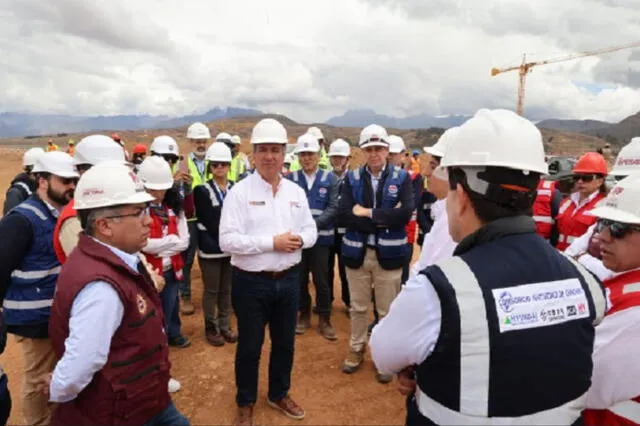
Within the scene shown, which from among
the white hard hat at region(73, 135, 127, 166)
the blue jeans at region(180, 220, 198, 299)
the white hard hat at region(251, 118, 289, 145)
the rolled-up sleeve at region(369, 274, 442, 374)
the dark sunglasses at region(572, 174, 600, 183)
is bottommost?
A: the blue jeans at region(180, 220, 198, 299)

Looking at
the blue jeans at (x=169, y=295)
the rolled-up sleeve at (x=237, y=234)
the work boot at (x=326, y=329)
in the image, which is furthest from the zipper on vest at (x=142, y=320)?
the work boot at (x=326, y=329)

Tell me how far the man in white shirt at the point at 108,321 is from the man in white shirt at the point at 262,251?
1.09 m

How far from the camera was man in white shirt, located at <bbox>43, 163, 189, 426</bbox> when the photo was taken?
6.19ft

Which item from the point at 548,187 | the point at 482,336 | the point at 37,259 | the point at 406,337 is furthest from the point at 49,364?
the point at 548,187

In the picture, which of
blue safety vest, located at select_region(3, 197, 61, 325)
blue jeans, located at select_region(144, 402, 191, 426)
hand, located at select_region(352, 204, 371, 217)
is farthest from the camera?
hand, located at select_region(352, 204, 371, 217)

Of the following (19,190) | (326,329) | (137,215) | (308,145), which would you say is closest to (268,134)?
(137,215)

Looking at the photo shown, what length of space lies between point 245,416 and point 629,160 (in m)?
4.14

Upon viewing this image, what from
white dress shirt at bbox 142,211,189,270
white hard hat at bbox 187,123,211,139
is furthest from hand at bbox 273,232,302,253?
white hard hat at bbox 187,123,211,139

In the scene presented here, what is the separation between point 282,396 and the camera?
3.83 metres

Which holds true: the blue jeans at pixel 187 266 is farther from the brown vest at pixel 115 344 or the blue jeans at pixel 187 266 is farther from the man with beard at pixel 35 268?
the brown vest at pixel 115 344

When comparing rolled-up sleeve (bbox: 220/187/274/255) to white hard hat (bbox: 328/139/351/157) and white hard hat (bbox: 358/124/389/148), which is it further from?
white hard hat (bbox: 328/139/351/157)

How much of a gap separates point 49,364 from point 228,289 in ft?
7.42

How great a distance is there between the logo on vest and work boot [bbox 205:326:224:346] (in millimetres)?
3155

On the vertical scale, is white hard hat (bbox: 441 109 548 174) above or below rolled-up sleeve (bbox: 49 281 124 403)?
above
